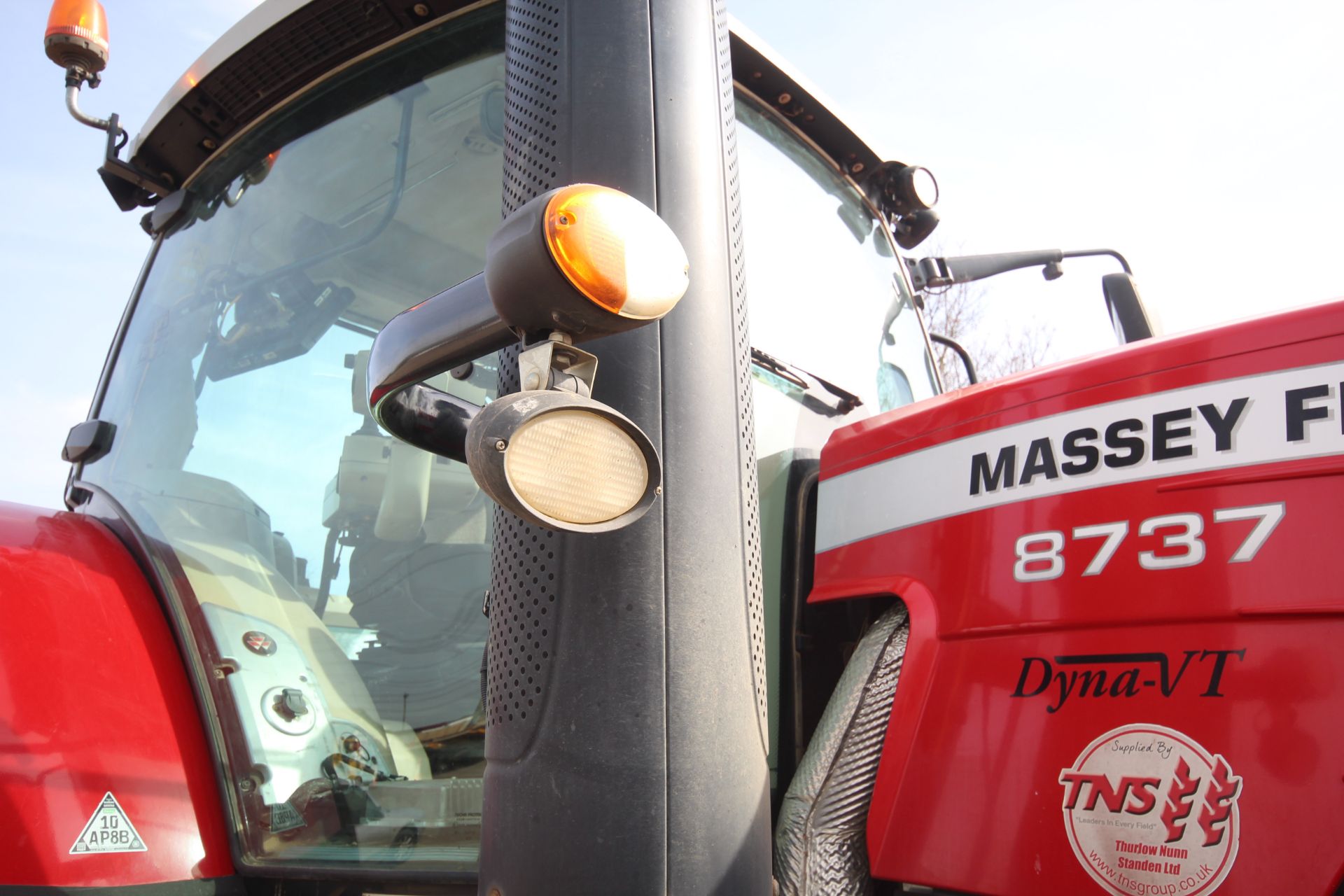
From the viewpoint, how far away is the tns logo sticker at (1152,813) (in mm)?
1060

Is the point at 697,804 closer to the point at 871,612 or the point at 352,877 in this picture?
the point at 871,612

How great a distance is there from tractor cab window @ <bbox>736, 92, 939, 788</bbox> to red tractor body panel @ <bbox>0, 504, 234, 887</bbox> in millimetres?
913

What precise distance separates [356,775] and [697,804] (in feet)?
2.95

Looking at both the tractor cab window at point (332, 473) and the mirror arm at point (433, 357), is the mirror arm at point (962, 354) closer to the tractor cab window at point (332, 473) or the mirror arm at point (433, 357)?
the tractor cab window at point (332, 473)

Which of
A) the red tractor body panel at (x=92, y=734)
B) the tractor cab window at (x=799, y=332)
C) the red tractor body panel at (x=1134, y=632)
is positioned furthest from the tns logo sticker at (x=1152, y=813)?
the red tractor body panel at (x=92, y=734)

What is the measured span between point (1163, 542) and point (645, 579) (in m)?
0.65

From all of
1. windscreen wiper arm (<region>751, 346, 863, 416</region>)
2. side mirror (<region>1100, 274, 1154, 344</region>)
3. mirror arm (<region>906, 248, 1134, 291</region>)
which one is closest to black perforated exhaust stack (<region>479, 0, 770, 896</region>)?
windscreen wiper arm (<region>751, 346, 863, 416</region>)

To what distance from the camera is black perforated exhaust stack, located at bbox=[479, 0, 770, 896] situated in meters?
0.90

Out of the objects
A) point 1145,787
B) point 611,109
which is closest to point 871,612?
point 1145,787

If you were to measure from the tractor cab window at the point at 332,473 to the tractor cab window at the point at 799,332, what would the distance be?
490 millimetres

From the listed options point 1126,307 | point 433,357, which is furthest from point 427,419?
point 1126,307

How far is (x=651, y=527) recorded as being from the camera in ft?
3.14

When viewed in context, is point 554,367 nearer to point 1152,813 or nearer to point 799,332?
point 1152,813

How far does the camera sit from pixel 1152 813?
110cm
